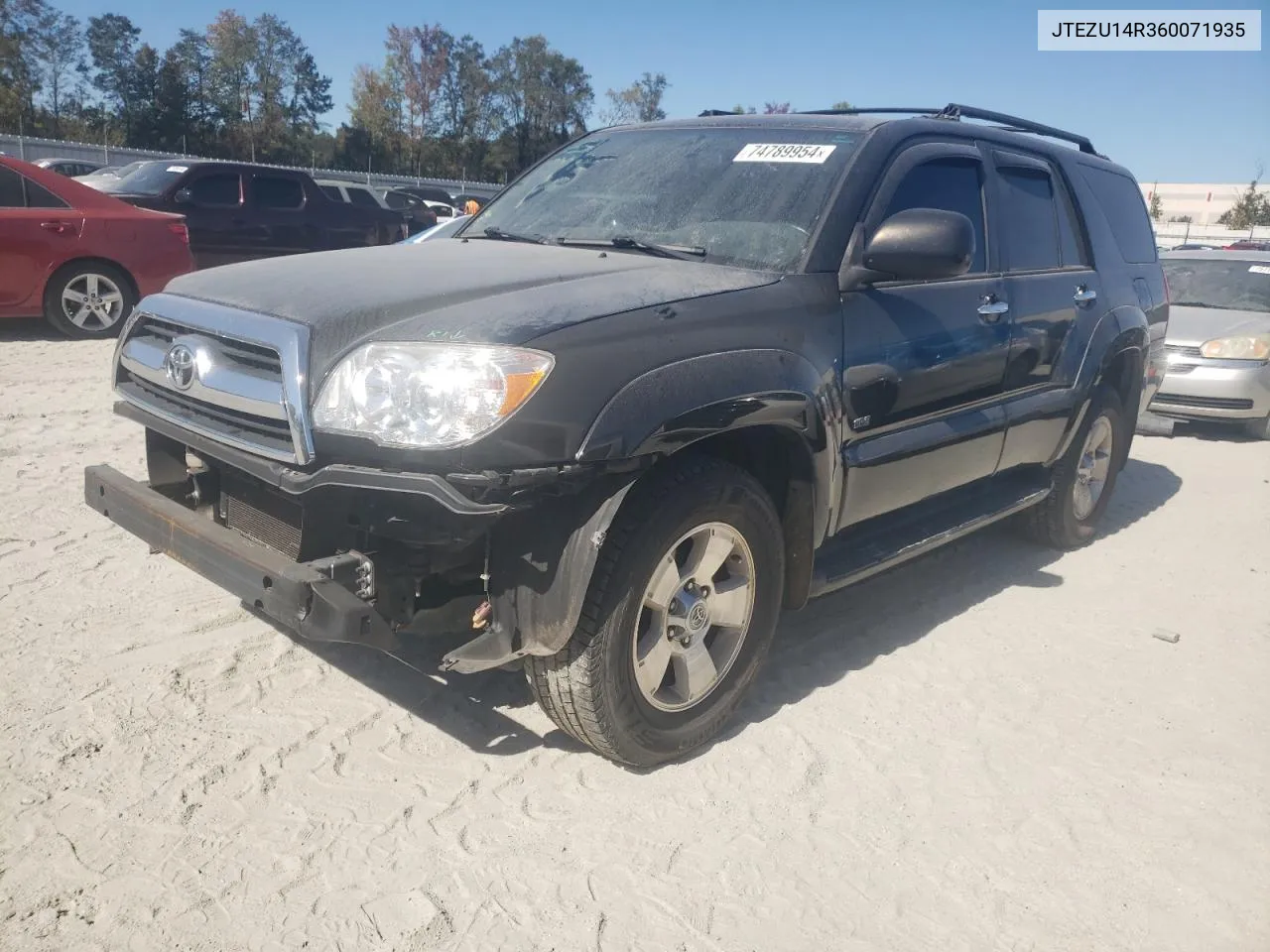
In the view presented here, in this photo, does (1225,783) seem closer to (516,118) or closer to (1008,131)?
(1008,131)

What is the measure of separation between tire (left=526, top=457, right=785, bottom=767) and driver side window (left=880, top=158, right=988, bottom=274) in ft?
4.25

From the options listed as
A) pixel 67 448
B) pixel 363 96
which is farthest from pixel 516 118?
pixel 67 448

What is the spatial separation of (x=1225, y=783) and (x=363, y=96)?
69.4 m

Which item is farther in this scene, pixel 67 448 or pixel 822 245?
pixel 67 448

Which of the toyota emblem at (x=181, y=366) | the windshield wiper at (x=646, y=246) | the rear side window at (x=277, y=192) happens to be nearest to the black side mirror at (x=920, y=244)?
the windshield wiper at (x=646, y=246)

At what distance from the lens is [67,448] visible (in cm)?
568

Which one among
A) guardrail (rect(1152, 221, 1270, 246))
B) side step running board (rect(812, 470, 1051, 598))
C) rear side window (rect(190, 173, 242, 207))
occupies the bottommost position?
side step running board (rect(812, 470, 1051, 598))

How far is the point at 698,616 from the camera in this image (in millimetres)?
3096

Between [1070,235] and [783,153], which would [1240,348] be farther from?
[783,153]

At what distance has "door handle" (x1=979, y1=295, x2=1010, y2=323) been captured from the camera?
404cm

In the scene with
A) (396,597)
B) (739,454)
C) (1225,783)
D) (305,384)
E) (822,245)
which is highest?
(822,245)

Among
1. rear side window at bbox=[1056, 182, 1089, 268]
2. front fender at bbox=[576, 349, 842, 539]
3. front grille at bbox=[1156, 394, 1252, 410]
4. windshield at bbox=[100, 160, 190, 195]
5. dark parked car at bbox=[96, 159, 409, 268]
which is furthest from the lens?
dark parked car at bbox=[96, 159, 409, 268]

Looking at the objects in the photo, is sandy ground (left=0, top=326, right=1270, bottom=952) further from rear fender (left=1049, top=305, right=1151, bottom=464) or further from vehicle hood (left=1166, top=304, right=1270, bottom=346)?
vehicle hood (left=1166, top=304, right=1270, bottom=346)

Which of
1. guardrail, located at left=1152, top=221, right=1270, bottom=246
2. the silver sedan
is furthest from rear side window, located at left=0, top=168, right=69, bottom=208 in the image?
guardrail, located at left=1152, top=221, right=1270, bottom=246
